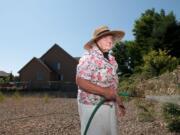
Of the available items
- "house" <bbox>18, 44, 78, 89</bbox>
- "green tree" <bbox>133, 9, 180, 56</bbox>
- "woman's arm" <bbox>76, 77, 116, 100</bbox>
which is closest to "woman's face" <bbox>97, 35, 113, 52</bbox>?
"woman's arm" <bbox>76, 77, 116, 100</bbox>

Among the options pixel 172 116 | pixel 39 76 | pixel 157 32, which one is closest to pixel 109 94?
pixel 172 116

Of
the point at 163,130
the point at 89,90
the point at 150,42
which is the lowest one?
the point at 163,130

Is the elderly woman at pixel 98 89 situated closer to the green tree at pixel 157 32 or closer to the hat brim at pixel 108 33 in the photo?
the hat brim at pixel 108 33

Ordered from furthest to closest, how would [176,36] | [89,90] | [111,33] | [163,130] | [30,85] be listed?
[30,85] → [176,36] → [163,130] → [111,33] → [89,90]

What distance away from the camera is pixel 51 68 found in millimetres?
57281

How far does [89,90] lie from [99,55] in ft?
1.24

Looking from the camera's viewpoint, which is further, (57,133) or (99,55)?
(57,133)

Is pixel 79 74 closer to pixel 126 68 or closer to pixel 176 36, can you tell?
pixel 176 36

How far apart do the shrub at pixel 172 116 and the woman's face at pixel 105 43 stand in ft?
16.9

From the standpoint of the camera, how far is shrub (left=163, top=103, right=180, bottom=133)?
890cm

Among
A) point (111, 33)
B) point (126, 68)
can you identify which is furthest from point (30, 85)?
point (111, 33)

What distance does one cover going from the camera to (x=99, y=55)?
3969 millimetres

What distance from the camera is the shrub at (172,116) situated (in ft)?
29.2

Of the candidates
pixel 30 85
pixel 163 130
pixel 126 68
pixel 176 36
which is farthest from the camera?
pixel 126 68
